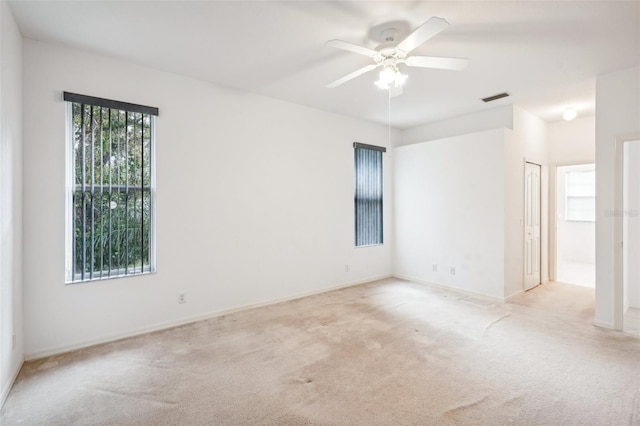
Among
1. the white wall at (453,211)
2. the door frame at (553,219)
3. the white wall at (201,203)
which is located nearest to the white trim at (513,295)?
the white wall at (453,211)

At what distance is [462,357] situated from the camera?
8.93ft

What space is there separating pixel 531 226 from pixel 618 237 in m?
1.67

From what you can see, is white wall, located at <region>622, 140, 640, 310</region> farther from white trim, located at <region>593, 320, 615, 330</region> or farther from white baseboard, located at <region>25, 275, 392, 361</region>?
white baseboard, located at <region>25, 275, 392, 361</region>

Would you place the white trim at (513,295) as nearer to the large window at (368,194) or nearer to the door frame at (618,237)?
the door frame at (618,237)

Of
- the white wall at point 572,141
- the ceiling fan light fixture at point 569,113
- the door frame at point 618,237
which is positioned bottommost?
the door frame at point 618,237

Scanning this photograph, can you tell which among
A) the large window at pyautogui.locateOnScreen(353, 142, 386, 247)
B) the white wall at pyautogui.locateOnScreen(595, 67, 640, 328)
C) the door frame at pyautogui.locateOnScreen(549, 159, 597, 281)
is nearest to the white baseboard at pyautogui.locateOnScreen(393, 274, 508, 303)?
the large window at pyautogui.locateOnScreen(353, 142, 386, 247)

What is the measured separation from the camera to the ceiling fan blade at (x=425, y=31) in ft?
6.18

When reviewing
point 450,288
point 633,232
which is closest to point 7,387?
point 450,288

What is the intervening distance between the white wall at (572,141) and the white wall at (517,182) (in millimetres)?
370

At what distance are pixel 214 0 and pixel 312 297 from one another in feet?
12.2

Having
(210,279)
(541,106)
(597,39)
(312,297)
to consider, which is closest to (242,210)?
(210,279)

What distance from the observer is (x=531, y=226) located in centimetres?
501

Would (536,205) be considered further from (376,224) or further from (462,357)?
(462,357)

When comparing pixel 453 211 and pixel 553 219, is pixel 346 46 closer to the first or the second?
pixel 453 211
